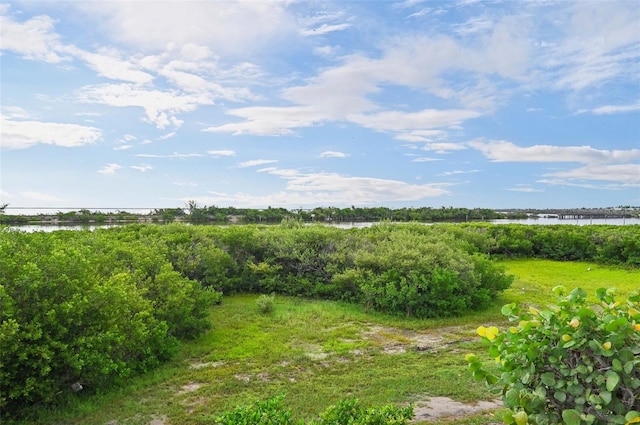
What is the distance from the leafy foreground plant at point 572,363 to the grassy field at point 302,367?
2264 mm

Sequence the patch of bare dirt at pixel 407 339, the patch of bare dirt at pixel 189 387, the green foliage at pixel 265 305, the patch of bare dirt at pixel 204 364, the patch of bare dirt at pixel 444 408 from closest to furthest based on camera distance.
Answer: the patch of bare dirt at pixel 444 408
the patch of bare dirt at pixel 189 387
the patch of bare dirt at pixel 204 364
the patch of bare dirt at pixel 407 339
the green foliage at pixel 265 305

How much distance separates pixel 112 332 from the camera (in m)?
5.12

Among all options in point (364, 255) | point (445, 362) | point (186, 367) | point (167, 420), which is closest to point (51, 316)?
point (167, 420)

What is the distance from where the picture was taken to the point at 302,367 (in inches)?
243

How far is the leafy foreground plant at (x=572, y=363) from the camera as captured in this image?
88.9 inches

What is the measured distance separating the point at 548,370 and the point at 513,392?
0.72 feet

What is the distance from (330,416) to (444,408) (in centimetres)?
227

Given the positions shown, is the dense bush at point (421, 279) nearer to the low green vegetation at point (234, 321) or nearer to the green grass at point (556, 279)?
the low green vegetation at point (234, 321)

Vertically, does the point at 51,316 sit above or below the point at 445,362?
above

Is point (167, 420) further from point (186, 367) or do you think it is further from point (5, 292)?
Result: point (5, 292)

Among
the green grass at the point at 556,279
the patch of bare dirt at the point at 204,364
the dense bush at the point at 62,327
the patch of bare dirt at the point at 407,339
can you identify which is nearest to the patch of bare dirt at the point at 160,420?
the dense bush at the point at 62,327

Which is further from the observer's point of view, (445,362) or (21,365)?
(445,362)

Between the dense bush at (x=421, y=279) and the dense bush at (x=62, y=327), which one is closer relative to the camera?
the dense bush at (x=62, y=327)

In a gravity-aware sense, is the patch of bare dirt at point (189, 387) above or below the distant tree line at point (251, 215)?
below
